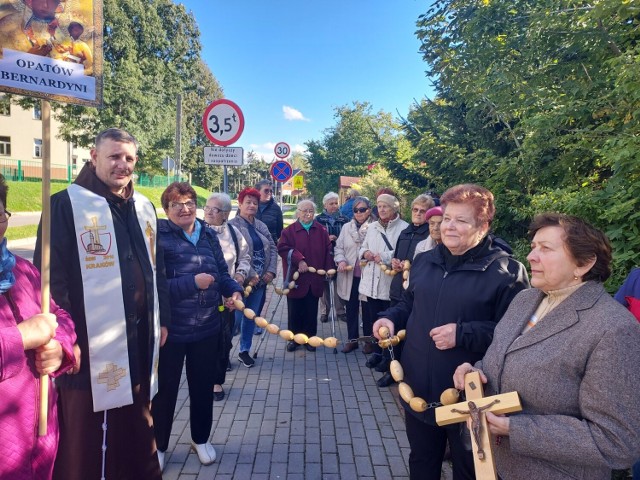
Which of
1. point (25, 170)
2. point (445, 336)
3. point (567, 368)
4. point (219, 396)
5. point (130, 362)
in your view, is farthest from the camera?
point (25, 170)

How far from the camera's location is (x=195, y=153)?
49.7 meters

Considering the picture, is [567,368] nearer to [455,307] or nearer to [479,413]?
[479,413]

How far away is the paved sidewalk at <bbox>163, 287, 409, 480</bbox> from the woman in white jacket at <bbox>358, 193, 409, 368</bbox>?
850mm

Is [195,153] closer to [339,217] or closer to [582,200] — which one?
[339,217]

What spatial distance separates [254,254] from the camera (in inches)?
207

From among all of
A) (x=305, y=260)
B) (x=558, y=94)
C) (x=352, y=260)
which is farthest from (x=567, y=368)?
(x=352, y=260)

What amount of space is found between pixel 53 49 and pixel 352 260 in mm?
4758

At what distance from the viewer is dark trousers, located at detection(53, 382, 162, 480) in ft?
7.25

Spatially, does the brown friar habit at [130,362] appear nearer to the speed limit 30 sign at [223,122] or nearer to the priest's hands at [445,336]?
the priest's hands at [445,336]

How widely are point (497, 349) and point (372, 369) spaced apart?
3734mm

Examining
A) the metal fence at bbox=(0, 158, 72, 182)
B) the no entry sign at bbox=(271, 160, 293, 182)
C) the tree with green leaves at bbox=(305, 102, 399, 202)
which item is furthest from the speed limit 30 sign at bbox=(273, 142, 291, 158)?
the metal fence at bbox=(0, 158, 72, 182)

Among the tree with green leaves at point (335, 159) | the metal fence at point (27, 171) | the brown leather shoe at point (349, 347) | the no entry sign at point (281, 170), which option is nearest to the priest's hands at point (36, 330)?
the brown leather shoe at point (349, 347)

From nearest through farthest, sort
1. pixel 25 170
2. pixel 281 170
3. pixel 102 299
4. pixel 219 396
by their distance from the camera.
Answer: pixel 102 299 < pixel 219 396 < pixel 281 170 < pixel 25 170

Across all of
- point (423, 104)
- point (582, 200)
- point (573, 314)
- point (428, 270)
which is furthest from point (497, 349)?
point (423, 104)
